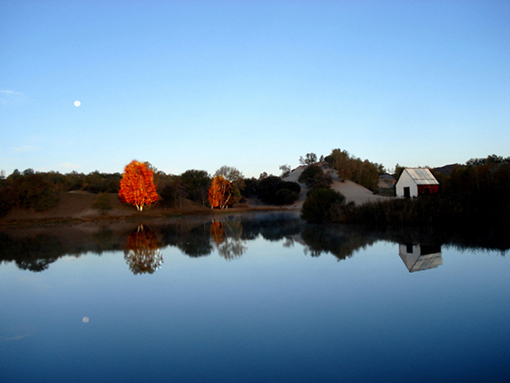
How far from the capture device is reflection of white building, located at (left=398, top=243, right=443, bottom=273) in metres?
7.77

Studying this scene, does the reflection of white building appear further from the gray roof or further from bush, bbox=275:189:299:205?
bush, bbox=275:189:299:205

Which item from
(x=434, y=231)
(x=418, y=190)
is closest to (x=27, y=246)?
(x=434, y=231)

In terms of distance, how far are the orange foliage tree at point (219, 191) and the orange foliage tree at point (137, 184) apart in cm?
809

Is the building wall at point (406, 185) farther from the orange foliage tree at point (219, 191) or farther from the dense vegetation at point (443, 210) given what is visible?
the orange foliage tree at point (219, 191)

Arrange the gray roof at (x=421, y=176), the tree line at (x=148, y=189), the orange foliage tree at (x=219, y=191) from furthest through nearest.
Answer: the orange foliage tree at (x=219, y=191), the tree line at (x=148, y=189), the gray roof at (x=421, y=176)

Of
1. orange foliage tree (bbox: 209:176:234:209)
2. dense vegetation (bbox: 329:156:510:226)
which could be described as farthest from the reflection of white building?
orange foliage tree (bbox: 209:176:234:209)

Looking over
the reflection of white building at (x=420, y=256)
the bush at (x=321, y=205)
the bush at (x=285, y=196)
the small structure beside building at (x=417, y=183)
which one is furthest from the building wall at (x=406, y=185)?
the bush at (x=285, y=196)

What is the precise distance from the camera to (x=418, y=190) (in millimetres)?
27766

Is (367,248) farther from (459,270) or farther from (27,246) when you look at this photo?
(27,246)

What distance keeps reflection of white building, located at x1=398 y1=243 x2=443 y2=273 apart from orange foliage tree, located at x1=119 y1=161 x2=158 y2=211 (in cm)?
3039

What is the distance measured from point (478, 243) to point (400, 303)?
681 cm

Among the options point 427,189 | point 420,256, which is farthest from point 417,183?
point 420,256

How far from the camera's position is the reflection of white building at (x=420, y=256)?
777 centimetres

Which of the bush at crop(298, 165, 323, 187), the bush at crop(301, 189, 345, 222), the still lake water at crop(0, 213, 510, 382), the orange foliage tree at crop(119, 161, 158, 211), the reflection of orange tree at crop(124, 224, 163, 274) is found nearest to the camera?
the still lake water at crop(0, 213, 510, 382)
